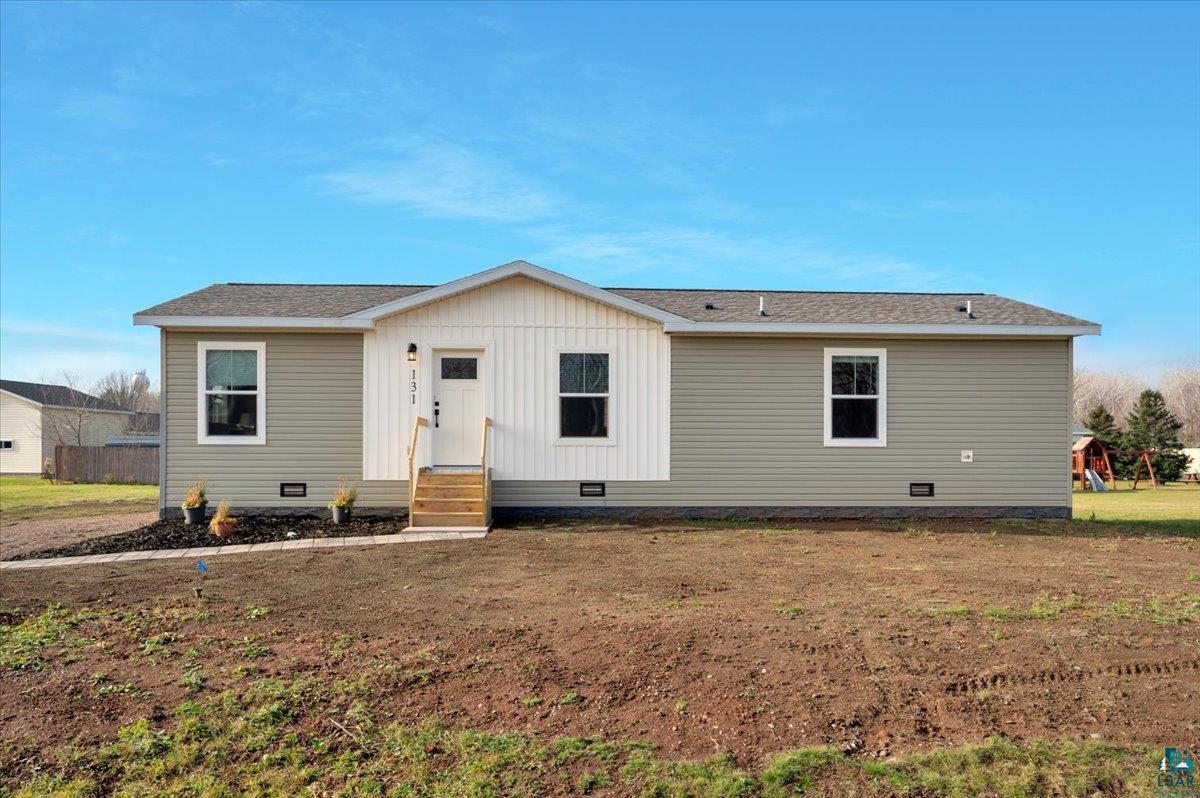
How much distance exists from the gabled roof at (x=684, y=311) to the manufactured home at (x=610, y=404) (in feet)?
0.13

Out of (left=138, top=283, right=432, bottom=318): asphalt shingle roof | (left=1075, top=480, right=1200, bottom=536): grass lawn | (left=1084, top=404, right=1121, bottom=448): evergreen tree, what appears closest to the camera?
(left=138, top=283, right=432, bottom=318): asphalt shingle roof

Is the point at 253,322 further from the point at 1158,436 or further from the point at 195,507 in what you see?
the point at 1158,436

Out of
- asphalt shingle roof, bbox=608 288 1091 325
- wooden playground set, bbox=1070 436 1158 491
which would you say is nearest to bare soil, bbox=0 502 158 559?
asphalt shingle roof, bbox=608 288 1091 325

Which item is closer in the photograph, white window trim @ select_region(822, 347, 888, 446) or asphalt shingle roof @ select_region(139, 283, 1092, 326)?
asphalt shingle roof @ select_region(139, 283, 1092, 326)

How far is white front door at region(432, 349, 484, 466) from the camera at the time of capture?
1173 centimetres

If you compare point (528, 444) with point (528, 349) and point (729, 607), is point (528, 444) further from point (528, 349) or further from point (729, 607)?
point (729, 607)

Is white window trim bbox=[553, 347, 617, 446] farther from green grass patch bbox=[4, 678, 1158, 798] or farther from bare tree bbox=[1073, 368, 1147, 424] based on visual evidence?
bare tree bbox=[1073, 368, 1147, 424]

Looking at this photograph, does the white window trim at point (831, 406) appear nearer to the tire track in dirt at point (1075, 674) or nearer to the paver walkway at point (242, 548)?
the paver walkway at point (242, 548)

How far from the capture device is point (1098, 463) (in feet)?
94.5

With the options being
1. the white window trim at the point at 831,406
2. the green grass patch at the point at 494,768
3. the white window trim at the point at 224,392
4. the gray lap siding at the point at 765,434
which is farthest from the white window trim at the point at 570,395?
the green grass patch at the point at 494,768

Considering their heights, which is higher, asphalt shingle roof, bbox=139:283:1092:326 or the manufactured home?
asphalt shingle roof, bbox=139:283:1092:326

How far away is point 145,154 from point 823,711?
15086mm

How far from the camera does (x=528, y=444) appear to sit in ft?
38.3

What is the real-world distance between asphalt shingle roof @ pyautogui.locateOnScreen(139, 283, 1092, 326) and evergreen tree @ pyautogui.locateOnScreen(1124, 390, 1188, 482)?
819 inches
